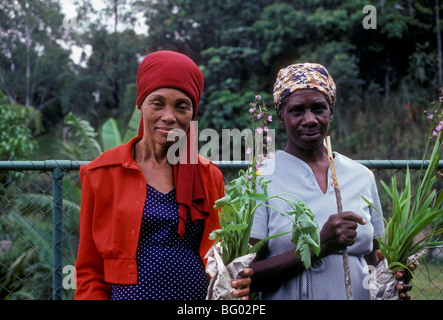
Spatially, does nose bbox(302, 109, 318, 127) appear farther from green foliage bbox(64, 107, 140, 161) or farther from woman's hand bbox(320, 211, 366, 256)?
green foliage bbox(64, 107, 140, 161)

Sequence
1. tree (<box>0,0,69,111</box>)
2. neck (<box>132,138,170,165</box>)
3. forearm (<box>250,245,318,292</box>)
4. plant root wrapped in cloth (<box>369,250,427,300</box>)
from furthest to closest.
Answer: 1. tree (<box>0,0,69,111</box>)
2. neck (<box>132,138,170,165</box>)
3. forearm (<box>250,245,318,292</box>)
4. plant root wrapped in cloth (<box>369,250,427,300</box>)

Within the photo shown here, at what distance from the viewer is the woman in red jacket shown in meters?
1.78

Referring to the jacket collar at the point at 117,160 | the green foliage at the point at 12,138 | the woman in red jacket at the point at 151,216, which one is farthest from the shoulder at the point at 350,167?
the green foliage at the point at 12,138

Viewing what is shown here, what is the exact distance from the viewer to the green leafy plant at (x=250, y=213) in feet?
4.85

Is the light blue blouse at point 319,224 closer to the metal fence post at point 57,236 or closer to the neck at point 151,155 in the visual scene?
the neck at point 151,155

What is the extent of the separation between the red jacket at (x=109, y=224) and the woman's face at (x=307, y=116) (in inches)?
21.2

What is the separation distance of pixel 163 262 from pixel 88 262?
322 mm

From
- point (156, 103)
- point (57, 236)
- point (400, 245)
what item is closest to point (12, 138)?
point (57, 236)

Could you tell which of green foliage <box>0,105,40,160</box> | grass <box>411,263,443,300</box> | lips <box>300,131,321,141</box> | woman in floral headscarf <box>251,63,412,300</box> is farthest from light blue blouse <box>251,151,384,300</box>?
green foliage <box>0,105,40,160</box>

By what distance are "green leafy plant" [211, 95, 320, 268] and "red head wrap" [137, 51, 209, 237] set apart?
0.23 metres

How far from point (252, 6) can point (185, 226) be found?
20.7 metres

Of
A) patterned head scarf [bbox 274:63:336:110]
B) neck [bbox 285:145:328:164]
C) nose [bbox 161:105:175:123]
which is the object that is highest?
patterned head scarf [bbox 274:63:336:110]

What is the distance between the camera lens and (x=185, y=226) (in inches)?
72.6
